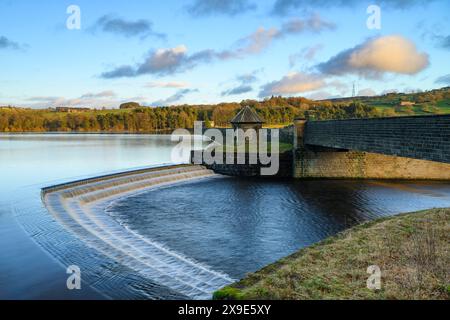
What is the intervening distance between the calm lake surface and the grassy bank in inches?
82.5

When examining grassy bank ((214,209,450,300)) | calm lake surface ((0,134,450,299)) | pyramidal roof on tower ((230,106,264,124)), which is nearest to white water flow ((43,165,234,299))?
calm lake surface ((0,134,450,299))

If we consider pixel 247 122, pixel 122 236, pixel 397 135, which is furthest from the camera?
pixel 247 122

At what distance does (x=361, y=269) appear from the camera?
7875 mm

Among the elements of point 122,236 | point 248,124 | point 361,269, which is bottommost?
point 122,236

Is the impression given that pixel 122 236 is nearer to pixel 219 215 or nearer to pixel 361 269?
pixel 219 215

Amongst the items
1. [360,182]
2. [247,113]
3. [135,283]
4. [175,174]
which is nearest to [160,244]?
[135,283]

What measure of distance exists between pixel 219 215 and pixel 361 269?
9744 millimetres

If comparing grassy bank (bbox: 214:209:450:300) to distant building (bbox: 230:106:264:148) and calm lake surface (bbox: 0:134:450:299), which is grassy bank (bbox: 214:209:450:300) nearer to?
calm lake surface (bbox: 0:134:450:299)

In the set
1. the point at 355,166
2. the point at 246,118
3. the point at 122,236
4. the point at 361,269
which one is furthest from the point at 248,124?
the point at 361,269

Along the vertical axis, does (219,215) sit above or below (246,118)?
below

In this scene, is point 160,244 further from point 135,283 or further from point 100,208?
point 100,208

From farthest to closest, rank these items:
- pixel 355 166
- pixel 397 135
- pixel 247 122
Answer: pixel 247 122
pixel 355 166
pixel 397 135
